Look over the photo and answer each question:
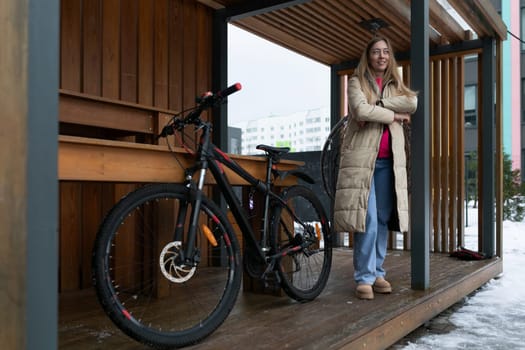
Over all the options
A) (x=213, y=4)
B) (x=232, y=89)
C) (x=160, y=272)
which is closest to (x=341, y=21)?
(x=213, y=4)

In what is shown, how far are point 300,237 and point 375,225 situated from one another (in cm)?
44

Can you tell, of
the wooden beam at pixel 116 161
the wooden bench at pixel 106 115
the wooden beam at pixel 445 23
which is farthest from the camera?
the wooden beam at pixel 445 23

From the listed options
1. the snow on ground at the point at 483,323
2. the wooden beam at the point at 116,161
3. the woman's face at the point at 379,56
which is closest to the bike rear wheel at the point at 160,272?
the wooden beam at the point at 116,161

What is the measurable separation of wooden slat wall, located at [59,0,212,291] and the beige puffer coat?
1381 millimetres

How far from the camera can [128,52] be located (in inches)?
134

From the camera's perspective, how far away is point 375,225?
2.77m

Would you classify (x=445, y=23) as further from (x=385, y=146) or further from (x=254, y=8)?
(x=385, y=146)

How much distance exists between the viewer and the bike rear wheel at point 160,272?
5.46 ft

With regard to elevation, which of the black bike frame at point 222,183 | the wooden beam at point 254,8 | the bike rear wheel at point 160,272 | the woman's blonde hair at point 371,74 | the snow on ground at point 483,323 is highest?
the wooden beam at point 254,8

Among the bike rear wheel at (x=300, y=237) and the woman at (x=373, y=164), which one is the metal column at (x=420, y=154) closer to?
the woman at (x=373, y=164)

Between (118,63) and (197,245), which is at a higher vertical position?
(118,63)

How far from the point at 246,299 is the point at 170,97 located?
1.77 m

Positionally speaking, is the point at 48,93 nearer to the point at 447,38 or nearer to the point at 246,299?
the point at 246,299

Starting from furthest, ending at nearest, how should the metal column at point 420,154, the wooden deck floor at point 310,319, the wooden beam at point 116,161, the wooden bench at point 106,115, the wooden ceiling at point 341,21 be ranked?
the wooden ceiling at point 341,21 < the metal column at point 420,154 < the wooden bench at point 106,115 < the wooden deck floor at point 310,319 < the wooden beam at point 116,161
